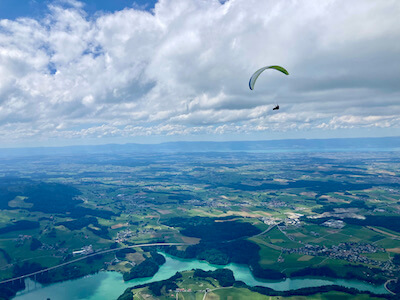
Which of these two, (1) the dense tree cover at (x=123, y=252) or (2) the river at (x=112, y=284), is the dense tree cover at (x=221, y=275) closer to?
(2) the river at (x=112, y=284)

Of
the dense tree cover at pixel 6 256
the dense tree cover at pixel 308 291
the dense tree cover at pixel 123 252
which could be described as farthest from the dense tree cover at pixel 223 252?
the dense tree cover at pixel 6 256

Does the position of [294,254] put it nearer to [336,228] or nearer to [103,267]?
[336,228]

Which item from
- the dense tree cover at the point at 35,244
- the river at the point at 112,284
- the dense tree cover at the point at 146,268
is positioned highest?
the dense tree cover at the point at 35,244

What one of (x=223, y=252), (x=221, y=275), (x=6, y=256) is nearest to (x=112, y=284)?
(x=221, y=275)

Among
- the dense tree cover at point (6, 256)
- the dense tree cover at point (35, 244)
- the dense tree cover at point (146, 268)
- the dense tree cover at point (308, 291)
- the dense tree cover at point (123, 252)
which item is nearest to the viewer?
the dense tree cover at point (308, 291)

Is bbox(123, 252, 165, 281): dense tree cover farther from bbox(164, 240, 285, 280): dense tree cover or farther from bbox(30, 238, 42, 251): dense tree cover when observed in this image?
bbox(30, 238, 42, 251): dense tree cover
